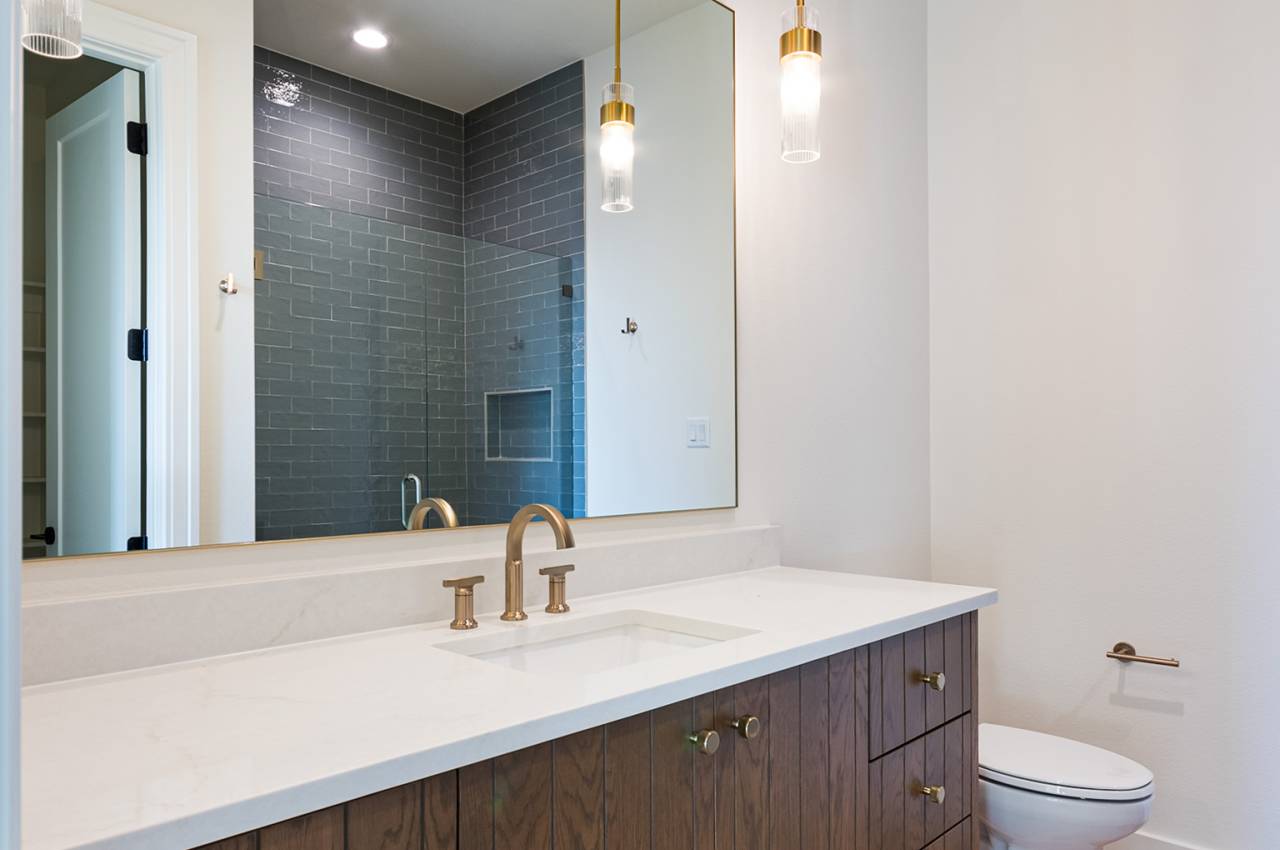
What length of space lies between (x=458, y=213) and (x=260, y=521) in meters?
0.60

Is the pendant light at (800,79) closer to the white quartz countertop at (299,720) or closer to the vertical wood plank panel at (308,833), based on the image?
the white quartz countertop at (299,720)

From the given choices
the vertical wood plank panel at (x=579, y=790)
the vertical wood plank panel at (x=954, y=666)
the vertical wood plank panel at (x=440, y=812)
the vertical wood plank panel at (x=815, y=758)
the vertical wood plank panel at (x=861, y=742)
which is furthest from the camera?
the vertical wood plank panel at (x=954, y=666)

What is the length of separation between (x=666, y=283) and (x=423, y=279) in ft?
2.03

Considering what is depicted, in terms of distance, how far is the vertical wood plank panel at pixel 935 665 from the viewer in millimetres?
1518

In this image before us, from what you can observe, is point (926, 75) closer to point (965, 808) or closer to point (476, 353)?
point (476, 353)

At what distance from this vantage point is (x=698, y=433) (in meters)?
1.93

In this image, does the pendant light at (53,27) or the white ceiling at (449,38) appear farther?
the white ceiling at (449,38)

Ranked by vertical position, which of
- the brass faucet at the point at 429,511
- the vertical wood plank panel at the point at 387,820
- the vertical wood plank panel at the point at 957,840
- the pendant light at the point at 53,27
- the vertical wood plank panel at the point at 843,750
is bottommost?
the vertical wood plank panel at the point at 957,840

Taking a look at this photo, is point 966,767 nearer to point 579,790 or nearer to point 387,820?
point 579,790

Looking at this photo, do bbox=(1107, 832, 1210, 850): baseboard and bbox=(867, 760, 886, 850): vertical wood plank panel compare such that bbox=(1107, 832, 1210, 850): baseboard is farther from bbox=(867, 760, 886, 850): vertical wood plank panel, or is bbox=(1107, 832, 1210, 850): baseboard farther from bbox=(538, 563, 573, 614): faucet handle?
bbox=(538, 563, 573, 614): faucet handle

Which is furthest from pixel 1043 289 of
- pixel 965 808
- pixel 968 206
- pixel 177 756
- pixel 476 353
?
pixel 177 756

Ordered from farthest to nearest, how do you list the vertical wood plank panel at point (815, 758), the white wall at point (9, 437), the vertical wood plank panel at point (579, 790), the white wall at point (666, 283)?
the white wall at point (666, 283)
the vertical wood plank panel at point (815, 758)
the vertical wood plank panel at point (579, 790)
the white wall at point (9, 437)

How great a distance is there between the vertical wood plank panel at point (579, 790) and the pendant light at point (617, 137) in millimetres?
1117

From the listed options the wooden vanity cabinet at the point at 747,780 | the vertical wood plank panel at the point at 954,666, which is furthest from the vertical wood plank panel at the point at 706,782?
the vertical wood plank panel at the point at 954,666
